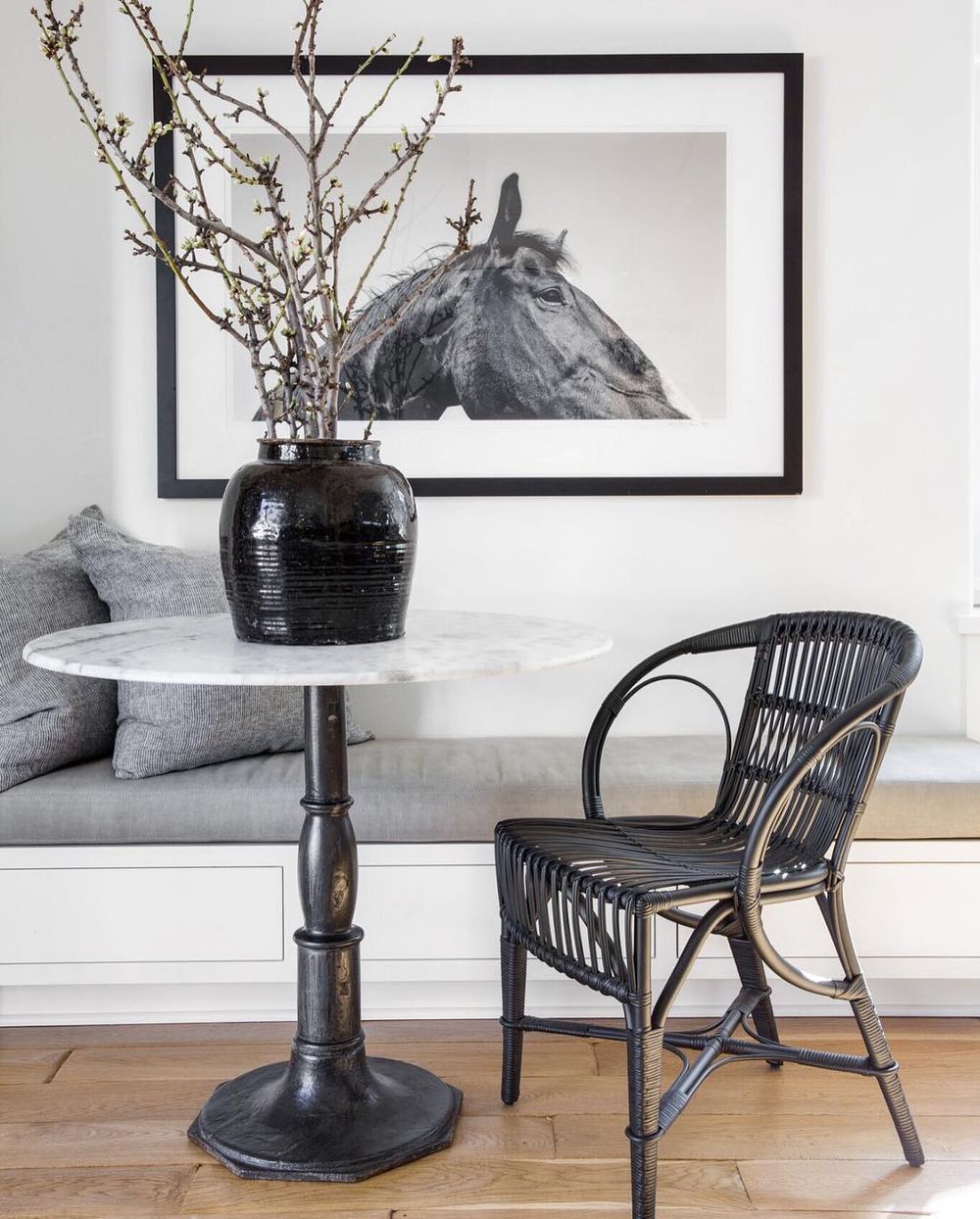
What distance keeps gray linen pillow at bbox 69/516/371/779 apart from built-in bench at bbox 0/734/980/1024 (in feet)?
0.18

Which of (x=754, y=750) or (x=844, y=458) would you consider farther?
(x=844, y=458)

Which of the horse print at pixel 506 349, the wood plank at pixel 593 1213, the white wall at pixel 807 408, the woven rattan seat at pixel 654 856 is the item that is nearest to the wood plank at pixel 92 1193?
the wood plank at pixel 593 1213

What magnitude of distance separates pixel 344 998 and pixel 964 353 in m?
1.97

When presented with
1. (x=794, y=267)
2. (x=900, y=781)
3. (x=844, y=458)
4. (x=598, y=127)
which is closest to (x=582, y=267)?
(x=598, y=127)

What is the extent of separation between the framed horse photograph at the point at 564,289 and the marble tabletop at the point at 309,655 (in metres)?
0.85

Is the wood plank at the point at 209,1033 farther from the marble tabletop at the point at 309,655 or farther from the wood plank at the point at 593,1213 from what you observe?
the marble tabletop at the point at 309,655

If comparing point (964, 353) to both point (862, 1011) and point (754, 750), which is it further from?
point (862, 1011)

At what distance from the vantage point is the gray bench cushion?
7.28ft

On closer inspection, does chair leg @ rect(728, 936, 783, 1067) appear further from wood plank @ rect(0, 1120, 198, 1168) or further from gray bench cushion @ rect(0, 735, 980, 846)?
wood plank @ rect(0, 1120, 198, 1168)

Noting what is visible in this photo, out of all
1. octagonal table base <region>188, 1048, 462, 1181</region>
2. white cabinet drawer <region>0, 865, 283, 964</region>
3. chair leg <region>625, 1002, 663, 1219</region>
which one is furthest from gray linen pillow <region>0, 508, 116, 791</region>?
chair leg <region>625, 1002, 663, 1219</region>

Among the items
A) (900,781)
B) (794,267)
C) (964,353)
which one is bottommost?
(900,781)

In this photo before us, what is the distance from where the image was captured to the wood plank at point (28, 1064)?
213 cm

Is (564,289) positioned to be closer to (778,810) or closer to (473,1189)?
(778,810)

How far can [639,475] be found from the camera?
9.04 feet
